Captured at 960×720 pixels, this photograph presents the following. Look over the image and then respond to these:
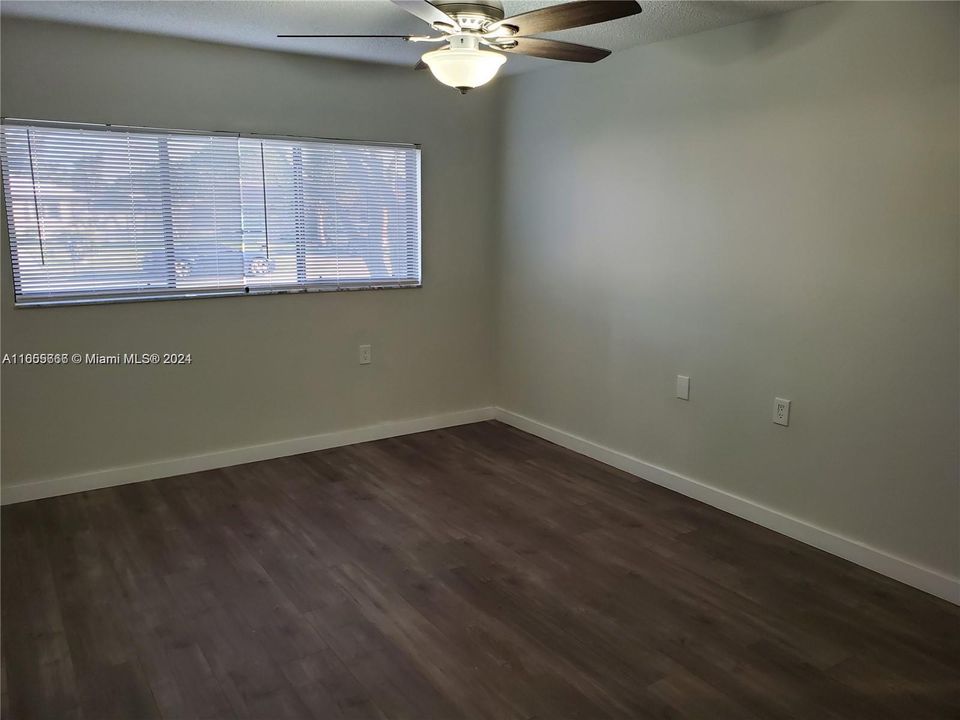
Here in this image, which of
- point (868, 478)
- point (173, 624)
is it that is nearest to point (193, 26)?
point (173, 624)

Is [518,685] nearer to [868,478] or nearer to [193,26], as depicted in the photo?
[868,478]

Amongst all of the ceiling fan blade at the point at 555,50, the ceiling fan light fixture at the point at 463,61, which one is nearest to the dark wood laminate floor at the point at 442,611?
the ceiling fan light fixture at the point at 463,61

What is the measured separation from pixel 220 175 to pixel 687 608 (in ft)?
10.2

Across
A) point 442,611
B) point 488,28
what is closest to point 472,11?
point 488,28

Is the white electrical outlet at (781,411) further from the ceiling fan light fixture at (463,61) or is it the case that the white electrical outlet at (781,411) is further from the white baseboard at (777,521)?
the ceiling fan light fixture at (463,61)

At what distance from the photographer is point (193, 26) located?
3.24m

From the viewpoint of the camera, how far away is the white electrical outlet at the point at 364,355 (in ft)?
14.2

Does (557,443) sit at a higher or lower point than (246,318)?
lower

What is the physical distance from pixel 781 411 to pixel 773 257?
27.1 inches

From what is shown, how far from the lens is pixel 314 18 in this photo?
9.98 feet

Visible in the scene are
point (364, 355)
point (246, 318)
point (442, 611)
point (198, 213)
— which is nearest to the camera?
point (442, 611)

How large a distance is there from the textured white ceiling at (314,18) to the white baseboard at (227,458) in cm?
218

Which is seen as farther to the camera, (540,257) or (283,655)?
(540,257)

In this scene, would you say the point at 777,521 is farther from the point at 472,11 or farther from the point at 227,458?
the point at 227,458
